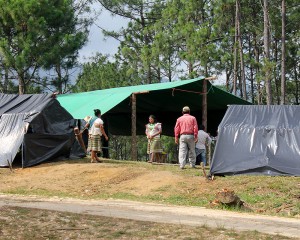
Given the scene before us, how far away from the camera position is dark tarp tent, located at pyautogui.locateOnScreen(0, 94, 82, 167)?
51.9 feet

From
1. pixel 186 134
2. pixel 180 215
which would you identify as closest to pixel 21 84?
pixel 186 134

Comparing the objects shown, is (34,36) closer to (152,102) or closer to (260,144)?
(152,102)

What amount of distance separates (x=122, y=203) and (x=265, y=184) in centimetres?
307

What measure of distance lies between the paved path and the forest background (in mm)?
16018

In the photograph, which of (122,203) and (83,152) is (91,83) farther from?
(122,203)

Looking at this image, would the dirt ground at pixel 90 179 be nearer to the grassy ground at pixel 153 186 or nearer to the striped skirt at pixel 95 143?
the grassy ground at pixel 153 186

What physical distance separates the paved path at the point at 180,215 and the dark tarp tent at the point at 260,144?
300cm

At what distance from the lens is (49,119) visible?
1645cm

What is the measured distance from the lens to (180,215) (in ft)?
27.9

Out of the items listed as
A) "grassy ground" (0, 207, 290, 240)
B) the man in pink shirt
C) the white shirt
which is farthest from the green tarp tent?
"grassy ground" (0, 207, 290, 240)

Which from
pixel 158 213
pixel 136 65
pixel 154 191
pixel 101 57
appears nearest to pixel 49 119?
pixel 154 191

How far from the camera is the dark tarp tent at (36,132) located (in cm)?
1581

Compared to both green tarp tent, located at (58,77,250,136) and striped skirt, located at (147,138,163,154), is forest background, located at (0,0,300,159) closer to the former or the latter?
green tarp tent, located at (58,77,250,136)

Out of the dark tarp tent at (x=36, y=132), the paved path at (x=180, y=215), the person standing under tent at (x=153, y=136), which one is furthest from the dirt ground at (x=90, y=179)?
the person standing under tent at (x=153, y=136)
